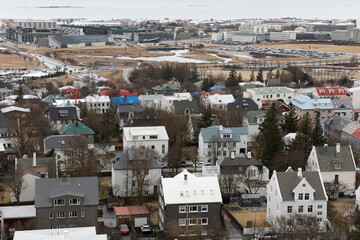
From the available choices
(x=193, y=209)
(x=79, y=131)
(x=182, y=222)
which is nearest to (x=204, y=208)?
(x=193, y=209)

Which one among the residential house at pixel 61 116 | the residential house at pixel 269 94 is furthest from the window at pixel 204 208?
the residential house at pixel 269 94

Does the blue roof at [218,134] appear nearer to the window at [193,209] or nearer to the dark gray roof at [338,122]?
the dark gray roof at [338,122]

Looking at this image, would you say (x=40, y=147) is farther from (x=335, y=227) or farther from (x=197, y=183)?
(x=335, y=227)

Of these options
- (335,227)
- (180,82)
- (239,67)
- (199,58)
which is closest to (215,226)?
(335,227)

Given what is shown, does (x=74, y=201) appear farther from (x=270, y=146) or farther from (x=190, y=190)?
(x=270, y=146)

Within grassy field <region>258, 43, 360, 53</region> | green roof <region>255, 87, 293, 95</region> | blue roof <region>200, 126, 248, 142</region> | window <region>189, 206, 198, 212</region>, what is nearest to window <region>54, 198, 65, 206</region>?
window <region>189, 206, 198, 212</region>

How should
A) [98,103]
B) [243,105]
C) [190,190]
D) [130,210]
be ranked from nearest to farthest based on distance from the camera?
[190,190] → [130,210] → [243,105] → [98,103]

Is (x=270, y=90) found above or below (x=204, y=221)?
above
